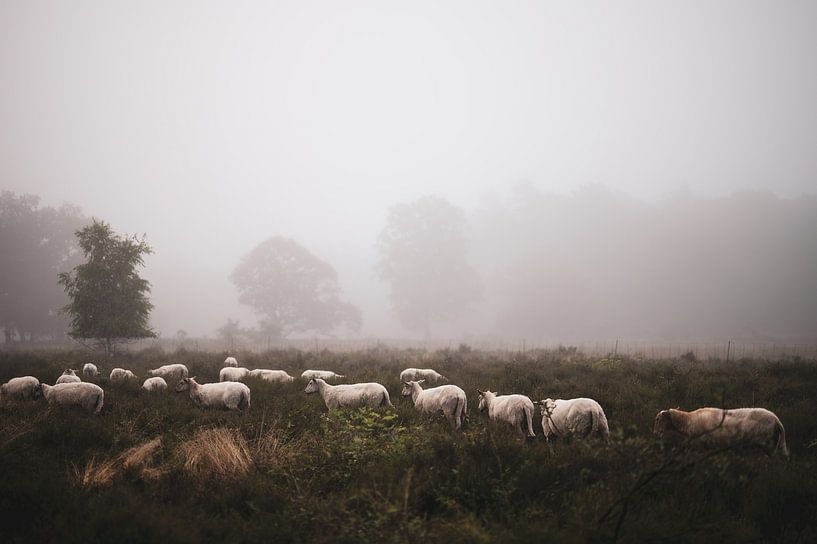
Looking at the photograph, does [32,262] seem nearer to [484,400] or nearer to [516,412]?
[484,400]

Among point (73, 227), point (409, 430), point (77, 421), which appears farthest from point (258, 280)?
point (409, 430)

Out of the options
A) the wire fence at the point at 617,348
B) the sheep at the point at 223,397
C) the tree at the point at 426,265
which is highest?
the tree at the point at 426,265

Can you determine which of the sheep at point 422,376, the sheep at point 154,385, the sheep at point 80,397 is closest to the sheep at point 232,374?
the sheep at point 154,385

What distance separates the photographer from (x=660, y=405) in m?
9.38

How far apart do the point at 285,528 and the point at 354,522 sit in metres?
0.77

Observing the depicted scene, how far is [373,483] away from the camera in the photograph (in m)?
4.99

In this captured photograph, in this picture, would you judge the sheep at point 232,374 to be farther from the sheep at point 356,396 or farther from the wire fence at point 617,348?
the wire fence at point 617,348

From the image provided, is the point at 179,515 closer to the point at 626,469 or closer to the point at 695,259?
the point at 626,469

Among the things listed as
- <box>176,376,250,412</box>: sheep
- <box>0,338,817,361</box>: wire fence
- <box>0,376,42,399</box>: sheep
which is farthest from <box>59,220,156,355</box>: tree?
<box>176,376,250,412</box>: sheep

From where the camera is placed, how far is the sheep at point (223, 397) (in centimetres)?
1020

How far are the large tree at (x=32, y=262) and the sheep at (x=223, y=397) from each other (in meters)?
30.8

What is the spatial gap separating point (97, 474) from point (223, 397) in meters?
4.85

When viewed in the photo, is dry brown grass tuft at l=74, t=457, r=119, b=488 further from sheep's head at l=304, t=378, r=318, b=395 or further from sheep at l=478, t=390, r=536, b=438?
sheep at l=478, t=390, r=536, b=438

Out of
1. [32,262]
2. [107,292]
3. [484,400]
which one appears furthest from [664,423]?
[32,262]
